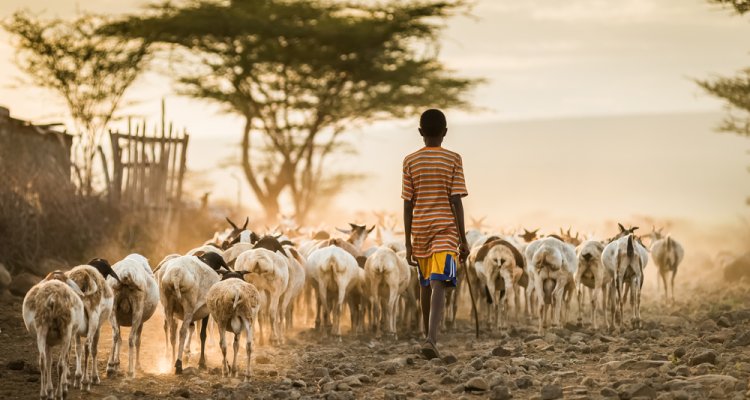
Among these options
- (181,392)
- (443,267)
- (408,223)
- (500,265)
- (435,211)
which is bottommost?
(181,392)

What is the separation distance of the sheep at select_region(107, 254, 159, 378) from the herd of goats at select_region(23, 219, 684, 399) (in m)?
0.01

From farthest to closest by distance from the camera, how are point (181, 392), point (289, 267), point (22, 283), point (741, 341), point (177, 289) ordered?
point (22, 283) → point (289, 267) → point (177, 289) → point (741, 341) → point (181, 392)

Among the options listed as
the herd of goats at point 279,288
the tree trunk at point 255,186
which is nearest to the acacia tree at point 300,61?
the tree trunk at point 255,186

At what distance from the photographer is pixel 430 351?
37.9 feet

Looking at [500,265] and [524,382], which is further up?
[500,265]

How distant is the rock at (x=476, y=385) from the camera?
32.2 feet

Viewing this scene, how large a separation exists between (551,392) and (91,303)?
4531 mm

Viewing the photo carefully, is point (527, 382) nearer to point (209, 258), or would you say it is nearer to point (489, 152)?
point (209, 258)

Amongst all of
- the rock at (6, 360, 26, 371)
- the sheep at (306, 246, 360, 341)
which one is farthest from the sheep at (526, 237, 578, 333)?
the rock at (6, 360, 26, 371)

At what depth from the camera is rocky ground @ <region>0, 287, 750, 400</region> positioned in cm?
967

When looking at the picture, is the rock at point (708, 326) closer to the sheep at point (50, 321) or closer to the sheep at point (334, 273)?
the sheep at point (334, 273)

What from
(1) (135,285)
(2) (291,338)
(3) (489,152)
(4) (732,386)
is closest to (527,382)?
(4) (732,386)

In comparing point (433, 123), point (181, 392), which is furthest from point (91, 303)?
point (433, 123)

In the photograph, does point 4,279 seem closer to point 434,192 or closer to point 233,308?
Result: point 233,308
